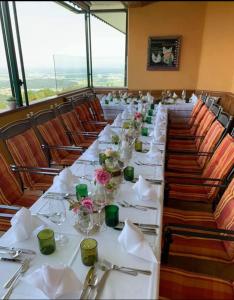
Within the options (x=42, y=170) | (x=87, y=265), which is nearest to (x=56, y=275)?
(x=87, y=265)

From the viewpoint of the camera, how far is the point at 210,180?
162 cm

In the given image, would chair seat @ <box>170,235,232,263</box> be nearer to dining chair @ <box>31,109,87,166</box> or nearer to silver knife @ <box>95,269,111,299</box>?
silver knife @ <box>95,269,111,299</box>

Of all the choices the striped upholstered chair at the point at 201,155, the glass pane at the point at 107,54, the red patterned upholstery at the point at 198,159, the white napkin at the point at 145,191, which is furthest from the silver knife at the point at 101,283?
the glass pane at the point at 107,54

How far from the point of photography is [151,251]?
86 centimetres

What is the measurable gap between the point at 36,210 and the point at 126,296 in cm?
62

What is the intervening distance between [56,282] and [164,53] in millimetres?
5249

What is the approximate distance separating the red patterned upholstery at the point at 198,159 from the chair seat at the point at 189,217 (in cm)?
61

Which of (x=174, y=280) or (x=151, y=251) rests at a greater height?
(x=151, y=251)

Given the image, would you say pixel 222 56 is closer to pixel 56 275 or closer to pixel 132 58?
pixel 132 58

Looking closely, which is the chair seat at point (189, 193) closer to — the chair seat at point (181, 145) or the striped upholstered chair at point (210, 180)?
the striped upholstered chair at point (210, 180)

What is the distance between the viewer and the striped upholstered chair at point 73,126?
293 cm

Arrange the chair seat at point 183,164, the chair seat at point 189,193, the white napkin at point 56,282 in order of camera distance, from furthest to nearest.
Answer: the chair seat at point 183,164, the chair seat at point 189,193, the white napkin at point 56,282

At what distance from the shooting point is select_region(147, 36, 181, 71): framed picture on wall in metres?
5.09

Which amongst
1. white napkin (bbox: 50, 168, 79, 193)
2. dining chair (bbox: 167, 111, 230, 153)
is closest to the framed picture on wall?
dining chair (bbox: 167, 111, 230, 153)
